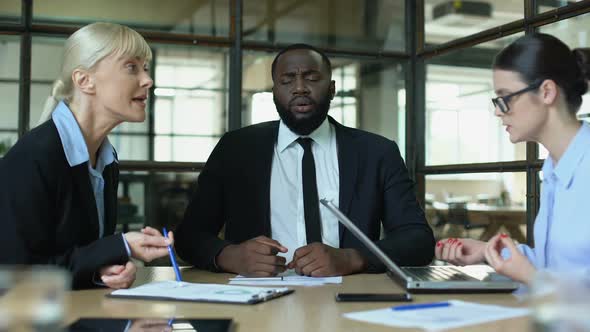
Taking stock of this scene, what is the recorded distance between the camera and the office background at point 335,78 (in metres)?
3.50

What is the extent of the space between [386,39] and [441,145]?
0.70m

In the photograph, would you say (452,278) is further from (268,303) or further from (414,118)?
(414,118)

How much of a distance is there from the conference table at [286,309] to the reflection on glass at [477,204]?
1741 millimetres

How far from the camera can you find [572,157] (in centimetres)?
187

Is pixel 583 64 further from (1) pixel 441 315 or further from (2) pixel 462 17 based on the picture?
(2) pixel 462 17

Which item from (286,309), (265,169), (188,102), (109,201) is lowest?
(286,309)

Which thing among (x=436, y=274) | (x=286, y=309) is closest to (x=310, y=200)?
(x=436, y=274)

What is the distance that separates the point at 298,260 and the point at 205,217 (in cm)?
72

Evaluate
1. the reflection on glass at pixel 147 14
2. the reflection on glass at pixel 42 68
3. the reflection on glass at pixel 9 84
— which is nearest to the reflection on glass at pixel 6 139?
the reflection on glass at pixel 9 84

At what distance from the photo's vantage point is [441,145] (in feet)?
12.9

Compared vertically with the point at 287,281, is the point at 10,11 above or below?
above

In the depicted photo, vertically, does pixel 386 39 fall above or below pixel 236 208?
above

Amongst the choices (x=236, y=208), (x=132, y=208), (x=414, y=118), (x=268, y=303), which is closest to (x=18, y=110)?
(x=132, y=208)

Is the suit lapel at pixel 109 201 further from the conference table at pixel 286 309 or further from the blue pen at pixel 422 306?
the blue pen at pixel 422 306
